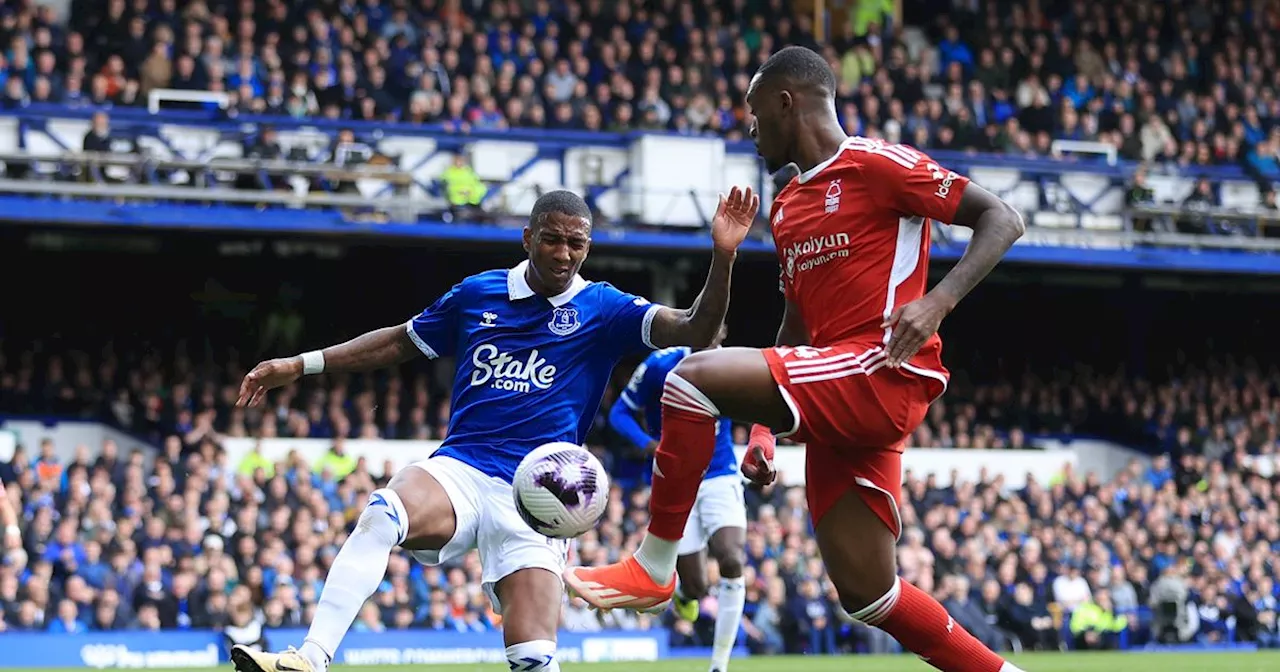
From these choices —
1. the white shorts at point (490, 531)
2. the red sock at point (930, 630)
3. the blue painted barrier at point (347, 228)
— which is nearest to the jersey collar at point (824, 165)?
the red sock at point (930, 630)

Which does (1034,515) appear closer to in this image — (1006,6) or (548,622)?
(1006,6)

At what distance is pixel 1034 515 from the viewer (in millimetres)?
23234

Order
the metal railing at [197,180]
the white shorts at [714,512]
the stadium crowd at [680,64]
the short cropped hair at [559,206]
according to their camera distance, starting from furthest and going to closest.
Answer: the stadium crowd at [680,64] → the metal railing at [197,180] → the white shorts at [714,512] → the short cropped hair at [559,206]

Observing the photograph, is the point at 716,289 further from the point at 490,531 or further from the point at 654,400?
the point at 654,400

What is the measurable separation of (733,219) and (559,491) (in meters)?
1.28

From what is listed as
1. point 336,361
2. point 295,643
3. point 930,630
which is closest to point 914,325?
point 930,630

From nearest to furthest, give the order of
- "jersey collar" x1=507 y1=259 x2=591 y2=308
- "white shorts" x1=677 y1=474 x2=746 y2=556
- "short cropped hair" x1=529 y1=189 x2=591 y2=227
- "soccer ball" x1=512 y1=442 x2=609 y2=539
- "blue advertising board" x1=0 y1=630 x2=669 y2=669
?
1. "soccer ball" x1=512 y1=442 x2=609 y2=539
2. "short cropped hair" x1=529 y1=189 x2=591 y2=227
3. "jersey collar" x1=507 y1=259 x2=591 y2=308
4. "white shorts" x1=677 y1=474 x2=746 y2=556
5. "blue advertising board" x1=0 y1=630 x2=669 y2=669

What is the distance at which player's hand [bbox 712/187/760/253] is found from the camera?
7043mm

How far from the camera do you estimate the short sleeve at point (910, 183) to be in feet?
21.6

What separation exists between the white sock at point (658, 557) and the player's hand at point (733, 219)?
1211 mm

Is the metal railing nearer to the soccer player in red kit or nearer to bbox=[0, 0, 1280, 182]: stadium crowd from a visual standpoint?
bbox=[0, 0, 1280, 182]: stadium crowd

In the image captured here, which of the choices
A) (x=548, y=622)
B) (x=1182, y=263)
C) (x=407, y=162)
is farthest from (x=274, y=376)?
(x=1182, y=263)

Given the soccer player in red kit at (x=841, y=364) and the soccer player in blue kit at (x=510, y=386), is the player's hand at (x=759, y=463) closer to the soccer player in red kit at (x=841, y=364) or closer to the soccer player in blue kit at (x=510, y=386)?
the soccer player in red kit at (x=841, y=364)

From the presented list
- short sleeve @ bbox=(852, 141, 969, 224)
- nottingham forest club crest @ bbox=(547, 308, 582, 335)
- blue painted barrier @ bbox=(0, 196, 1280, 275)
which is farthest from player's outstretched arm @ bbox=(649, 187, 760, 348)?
blue painted barrier @ bbox=(0, 196, 1280, 275)
